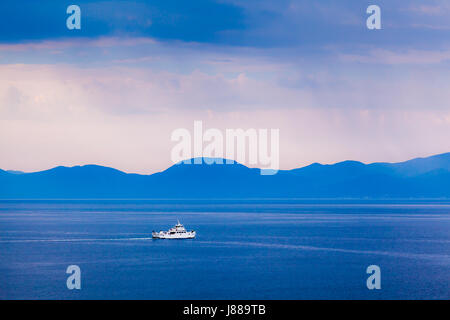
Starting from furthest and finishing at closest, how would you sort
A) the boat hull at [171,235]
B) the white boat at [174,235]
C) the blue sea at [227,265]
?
the white boat at [174,235] < the boat hull at [171,235] < the blue sea at [227,265]

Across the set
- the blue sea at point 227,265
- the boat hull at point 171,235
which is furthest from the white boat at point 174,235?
the blue sea at point 227,265

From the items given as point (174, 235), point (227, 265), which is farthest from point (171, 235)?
point (227, 265)

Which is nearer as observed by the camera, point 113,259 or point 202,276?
point 202,276

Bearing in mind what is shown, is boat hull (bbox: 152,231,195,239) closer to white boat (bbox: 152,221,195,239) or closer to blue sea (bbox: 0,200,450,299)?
white boat (bbox: 152,221,195,239)

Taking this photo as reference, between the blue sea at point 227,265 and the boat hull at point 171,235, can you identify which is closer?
the blue sea at point 227,265

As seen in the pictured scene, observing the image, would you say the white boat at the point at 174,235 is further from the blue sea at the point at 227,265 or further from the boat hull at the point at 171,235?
the blue sea at the point at 227,265

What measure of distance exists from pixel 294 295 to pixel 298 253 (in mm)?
31538

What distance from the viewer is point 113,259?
3152 inches

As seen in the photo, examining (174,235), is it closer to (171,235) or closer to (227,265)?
(171,235)

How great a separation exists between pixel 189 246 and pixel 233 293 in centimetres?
4225

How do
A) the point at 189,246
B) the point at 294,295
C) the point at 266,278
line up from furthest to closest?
the point at 189,246 → the point at 266,278 → the point at 294,295
